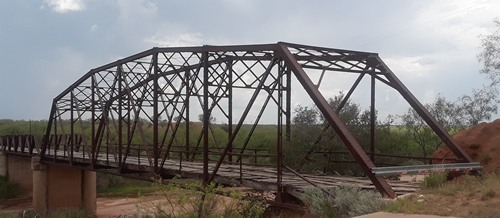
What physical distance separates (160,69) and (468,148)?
1245cm

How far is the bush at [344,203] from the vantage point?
12.5 meters

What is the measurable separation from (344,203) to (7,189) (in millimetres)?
45375

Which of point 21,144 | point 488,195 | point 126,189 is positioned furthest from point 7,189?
point 488,195

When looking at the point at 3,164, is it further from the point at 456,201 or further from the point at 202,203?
the point at 456,201

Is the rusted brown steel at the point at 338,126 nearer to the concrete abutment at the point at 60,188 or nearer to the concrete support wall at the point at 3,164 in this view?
the concrete abutment at the point at 60,188

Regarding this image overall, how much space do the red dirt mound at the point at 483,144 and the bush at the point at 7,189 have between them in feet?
134

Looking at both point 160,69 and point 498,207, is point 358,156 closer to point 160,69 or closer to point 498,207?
point 498,207

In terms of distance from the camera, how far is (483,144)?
19.3m

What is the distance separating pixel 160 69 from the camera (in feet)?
82.5

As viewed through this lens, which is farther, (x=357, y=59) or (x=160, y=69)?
(x=160, y=69)

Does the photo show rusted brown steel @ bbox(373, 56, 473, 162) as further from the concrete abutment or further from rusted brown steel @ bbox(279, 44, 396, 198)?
the concrete abutment

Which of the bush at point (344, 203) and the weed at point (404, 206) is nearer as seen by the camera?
the weed at point (404, 206)

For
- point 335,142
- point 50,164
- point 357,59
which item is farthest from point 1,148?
point 357,59

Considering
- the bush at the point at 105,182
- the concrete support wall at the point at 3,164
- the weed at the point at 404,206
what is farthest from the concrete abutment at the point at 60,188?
the weed at the point at 404,206
